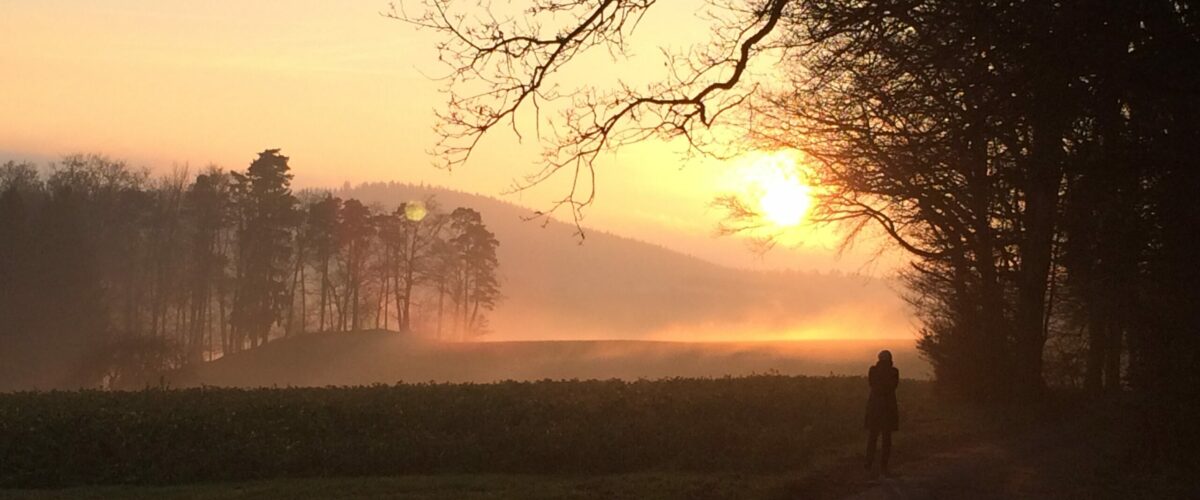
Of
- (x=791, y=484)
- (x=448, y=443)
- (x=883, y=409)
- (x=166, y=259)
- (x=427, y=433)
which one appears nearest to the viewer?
(x=791, y=484)

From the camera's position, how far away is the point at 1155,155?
50.1ft

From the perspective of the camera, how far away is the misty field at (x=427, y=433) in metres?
22.8

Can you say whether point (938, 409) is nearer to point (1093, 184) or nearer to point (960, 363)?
point (960, 363)

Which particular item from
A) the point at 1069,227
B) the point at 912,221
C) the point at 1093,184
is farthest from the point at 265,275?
the point at 1093,184

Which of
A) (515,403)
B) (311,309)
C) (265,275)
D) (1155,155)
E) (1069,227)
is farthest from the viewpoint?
(311,309)

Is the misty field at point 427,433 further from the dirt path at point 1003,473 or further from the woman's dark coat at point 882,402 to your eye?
the dirt path at point 1003,473

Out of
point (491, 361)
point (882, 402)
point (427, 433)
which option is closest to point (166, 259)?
point (491, 361)

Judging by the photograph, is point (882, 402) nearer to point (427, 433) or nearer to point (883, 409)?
point (883, 409)

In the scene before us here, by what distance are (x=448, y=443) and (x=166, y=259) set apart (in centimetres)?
7487

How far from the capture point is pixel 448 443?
2388 cm

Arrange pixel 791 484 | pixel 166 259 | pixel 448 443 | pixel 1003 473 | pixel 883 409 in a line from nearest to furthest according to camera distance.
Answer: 1. pixel 791 484
2. pixel 1003 473
3. pixel 883 409
4. pixel 448 443
5. pixel 166 259

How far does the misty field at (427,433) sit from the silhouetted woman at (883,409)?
1.89m

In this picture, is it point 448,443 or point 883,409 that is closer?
point 883,409

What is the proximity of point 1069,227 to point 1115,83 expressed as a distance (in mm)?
14629
